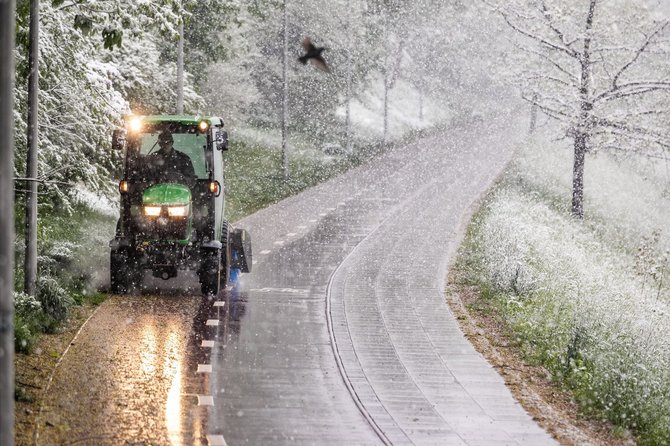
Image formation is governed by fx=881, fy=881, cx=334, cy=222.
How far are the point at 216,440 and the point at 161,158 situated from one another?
7.83 meters

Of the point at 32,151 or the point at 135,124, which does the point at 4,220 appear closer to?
the point at 32,151

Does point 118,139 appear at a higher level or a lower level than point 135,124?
lower

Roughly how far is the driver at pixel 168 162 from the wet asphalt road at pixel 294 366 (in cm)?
244

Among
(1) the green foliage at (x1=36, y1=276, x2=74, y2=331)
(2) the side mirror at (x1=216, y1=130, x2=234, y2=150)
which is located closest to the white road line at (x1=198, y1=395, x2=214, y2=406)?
(1) the green foliage at (x1=36, y1=276, x2=74, y2=331)

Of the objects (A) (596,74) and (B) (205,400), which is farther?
(A) (596,74)

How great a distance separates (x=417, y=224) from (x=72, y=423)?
19.1 meters

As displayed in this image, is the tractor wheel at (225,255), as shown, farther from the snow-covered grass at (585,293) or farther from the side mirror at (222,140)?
the snow-covered grass at (585,293)

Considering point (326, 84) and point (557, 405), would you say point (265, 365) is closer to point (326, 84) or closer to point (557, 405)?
point (557, 405)

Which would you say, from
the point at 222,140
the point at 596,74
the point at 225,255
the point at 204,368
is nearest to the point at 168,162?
the point at 222,140

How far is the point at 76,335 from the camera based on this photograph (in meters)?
14.3

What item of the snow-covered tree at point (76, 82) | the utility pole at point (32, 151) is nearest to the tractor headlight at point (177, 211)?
the snow-covered tree at point (76, 82)

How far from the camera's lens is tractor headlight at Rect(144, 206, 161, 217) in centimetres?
1619

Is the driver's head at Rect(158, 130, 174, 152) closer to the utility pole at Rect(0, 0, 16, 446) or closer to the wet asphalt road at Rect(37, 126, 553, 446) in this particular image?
the wet asphalt road at Rect(37, 126, 553, 446)

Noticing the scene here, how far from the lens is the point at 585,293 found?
57.1ft
